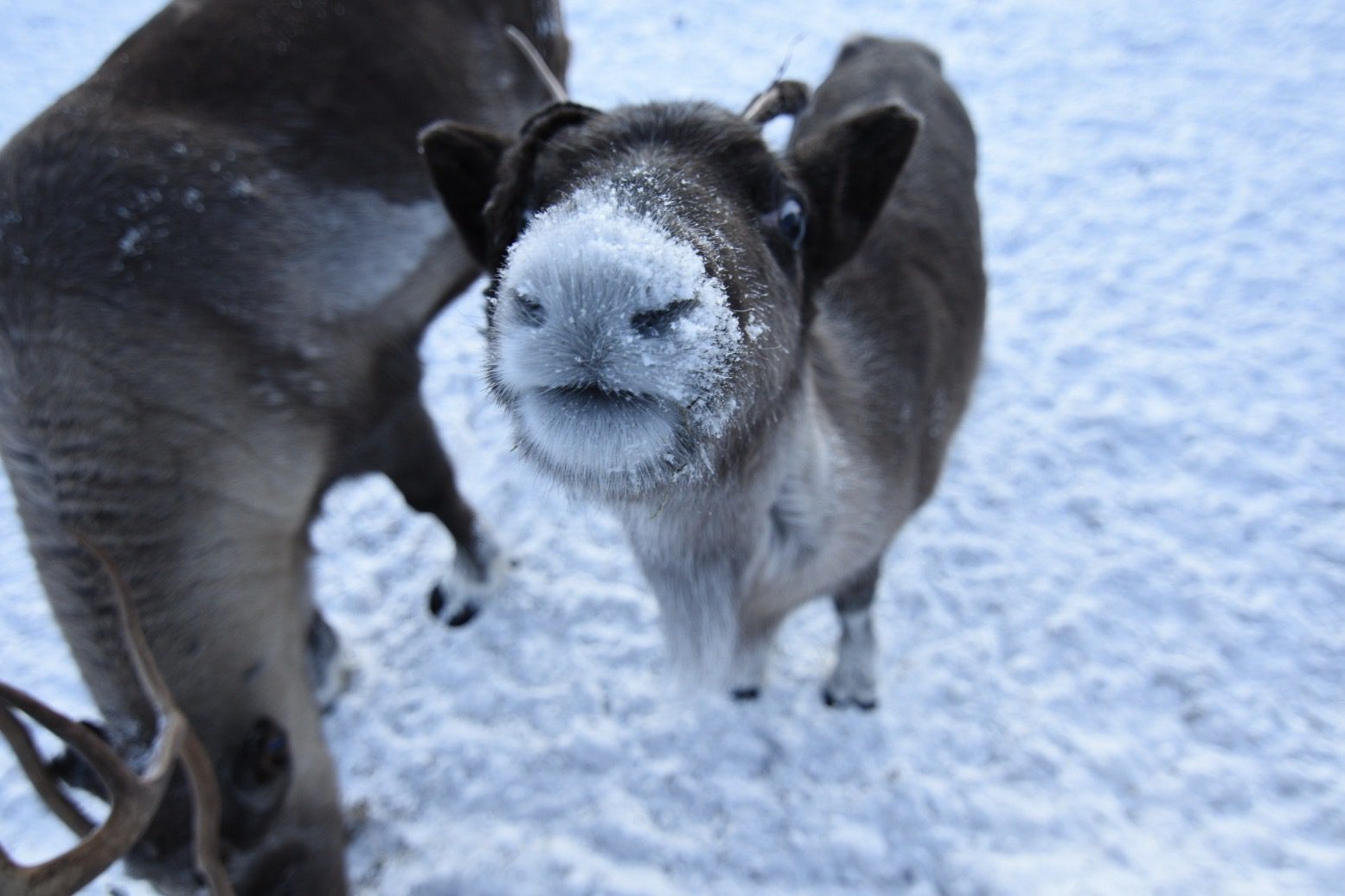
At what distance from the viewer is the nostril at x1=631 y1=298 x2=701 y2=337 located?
1224 millimetres

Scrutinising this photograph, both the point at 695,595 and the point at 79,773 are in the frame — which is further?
the point at 695,595

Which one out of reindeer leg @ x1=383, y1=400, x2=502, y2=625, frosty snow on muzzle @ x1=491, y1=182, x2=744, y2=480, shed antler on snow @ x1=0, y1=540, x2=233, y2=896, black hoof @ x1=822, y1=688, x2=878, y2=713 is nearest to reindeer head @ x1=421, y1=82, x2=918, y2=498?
frosty snow on muzzle @ x1=491, y1=182, x2=744, y2=480

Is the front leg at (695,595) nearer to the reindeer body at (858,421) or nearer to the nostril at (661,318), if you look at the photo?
the reindeer body at (858,421)

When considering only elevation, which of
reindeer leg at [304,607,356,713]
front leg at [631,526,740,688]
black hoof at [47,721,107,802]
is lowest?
reindeer leg at [304,607,356,713]

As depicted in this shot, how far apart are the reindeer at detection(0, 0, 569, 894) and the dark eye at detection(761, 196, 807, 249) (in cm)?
85

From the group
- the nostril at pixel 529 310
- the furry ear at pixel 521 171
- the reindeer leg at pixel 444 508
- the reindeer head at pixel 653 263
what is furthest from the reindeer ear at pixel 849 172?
the reindeer leg at pixel 444 508

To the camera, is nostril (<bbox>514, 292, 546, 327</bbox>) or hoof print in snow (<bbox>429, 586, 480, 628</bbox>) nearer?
nostril (<bbox>514, 292, 546, 327</bbox>)

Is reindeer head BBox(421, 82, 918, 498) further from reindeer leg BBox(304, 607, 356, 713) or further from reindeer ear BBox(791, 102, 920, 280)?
reindeer leg BBox(304, 607, 356, 713)

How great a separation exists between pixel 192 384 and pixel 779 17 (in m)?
6.97

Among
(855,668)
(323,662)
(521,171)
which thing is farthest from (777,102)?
(323,662)

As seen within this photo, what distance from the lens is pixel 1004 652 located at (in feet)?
10.4

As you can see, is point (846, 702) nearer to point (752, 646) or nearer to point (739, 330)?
point (752, 646)

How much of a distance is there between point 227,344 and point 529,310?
1500mm

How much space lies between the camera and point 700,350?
4.18 ft
